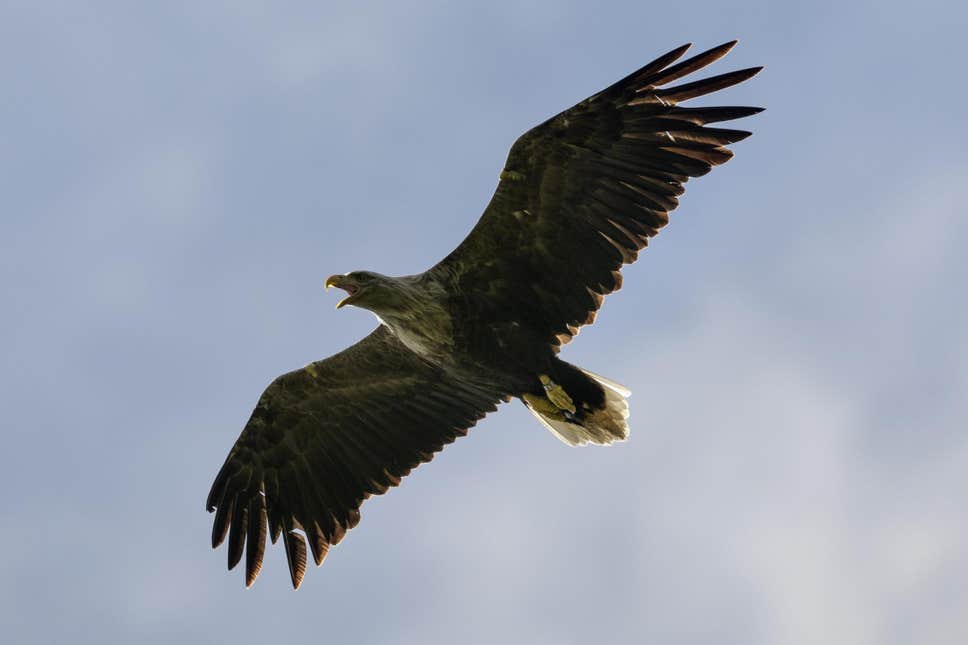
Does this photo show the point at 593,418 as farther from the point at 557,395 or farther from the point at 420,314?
the point at 420,314

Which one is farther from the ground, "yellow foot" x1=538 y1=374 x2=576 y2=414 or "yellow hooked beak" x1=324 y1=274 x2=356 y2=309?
"yellow hooked beak" x1=324 y1=274 x2=356 y2=309

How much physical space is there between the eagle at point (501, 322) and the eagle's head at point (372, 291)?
12 millimetres

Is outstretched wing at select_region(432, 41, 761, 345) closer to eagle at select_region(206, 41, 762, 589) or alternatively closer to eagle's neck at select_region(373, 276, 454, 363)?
eagle at select_region(206, 41, 762, 589)

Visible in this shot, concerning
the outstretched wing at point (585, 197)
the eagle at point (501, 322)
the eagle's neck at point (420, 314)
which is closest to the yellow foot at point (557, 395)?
the eagle at point (501, 322)

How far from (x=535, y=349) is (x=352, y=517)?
2723mm

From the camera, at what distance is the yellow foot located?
12.7 metres

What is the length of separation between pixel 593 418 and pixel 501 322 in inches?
52.5

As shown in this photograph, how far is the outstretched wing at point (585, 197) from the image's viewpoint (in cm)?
1202

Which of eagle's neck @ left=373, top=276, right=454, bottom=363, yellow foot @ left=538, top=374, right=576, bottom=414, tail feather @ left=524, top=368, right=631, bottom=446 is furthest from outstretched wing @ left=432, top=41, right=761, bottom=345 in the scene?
tail feather @ left=524, top=368, right=631, bottom=446

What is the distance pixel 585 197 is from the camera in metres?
12.3

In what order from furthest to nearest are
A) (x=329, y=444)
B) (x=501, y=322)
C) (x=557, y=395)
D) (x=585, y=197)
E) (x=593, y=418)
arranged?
1. (x=329, y=444)
2. (x=593, y=418)
3. (x=557, y=395)
4. (x=501, y=322)
5. (x=585, y=197)

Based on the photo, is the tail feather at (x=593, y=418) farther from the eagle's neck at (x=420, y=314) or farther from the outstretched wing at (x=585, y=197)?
the eagle's neck at (x=420, y=314)

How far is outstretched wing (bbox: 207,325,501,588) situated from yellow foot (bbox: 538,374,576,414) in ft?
3.21

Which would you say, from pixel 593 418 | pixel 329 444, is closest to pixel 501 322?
pixel 593 418
